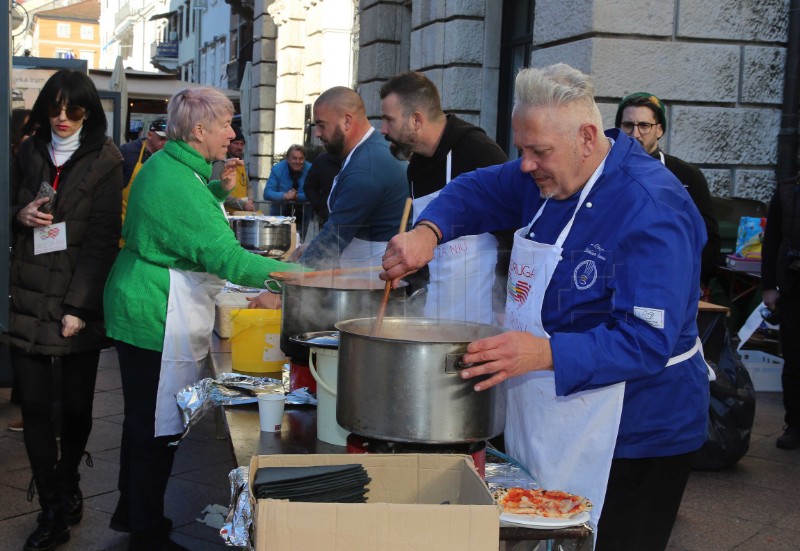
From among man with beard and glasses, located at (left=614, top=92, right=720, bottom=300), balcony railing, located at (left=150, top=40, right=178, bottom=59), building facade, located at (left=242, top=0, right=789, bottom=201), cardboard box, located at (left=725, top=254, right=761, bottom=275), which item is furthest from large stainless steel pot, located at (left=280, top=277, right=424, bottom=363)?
balcony railing, located at (left=150, top=40, right=178, bottom=59)

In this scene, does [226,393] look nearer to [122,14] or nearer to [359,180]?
[359,180]

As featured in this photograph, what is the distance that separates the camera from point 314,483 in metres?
1.93

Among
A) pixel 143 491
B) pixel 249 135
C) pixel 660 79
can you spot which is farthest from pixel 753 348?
pixel 249 135

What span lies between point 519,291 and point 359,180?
7.53 feet

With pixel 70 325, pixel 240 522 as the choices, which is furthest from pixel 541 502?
pixel 70 325

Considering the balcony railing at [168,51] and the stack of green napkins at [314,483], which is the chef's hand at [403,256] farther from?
the balcony railing at [168,51]

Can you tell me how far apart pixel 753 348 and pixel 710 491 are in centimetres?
246

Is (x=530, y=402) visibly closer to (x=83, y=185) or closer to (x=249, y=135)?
(x=83, y=185)

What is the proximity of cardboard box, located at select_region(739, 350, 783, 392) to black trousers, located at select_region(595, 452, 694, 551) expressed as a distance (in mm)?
4752

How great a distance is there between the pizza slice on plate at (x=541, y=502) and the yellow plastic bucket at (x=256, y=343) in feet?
4.93

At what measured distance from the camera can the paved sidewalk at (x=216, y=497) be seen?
13.7ft

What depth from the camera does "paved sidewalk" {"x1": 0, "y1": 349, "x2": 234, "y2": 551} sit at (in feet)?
13.6

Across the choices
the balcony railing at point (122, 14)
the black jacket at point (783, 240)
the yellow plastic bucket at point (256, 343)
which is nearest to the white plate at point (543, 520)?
the yellow plastic bucket at point (256, 343)

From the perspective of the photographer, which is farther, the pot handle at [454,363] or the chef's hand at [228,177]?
the chef's hand at [228,177]
